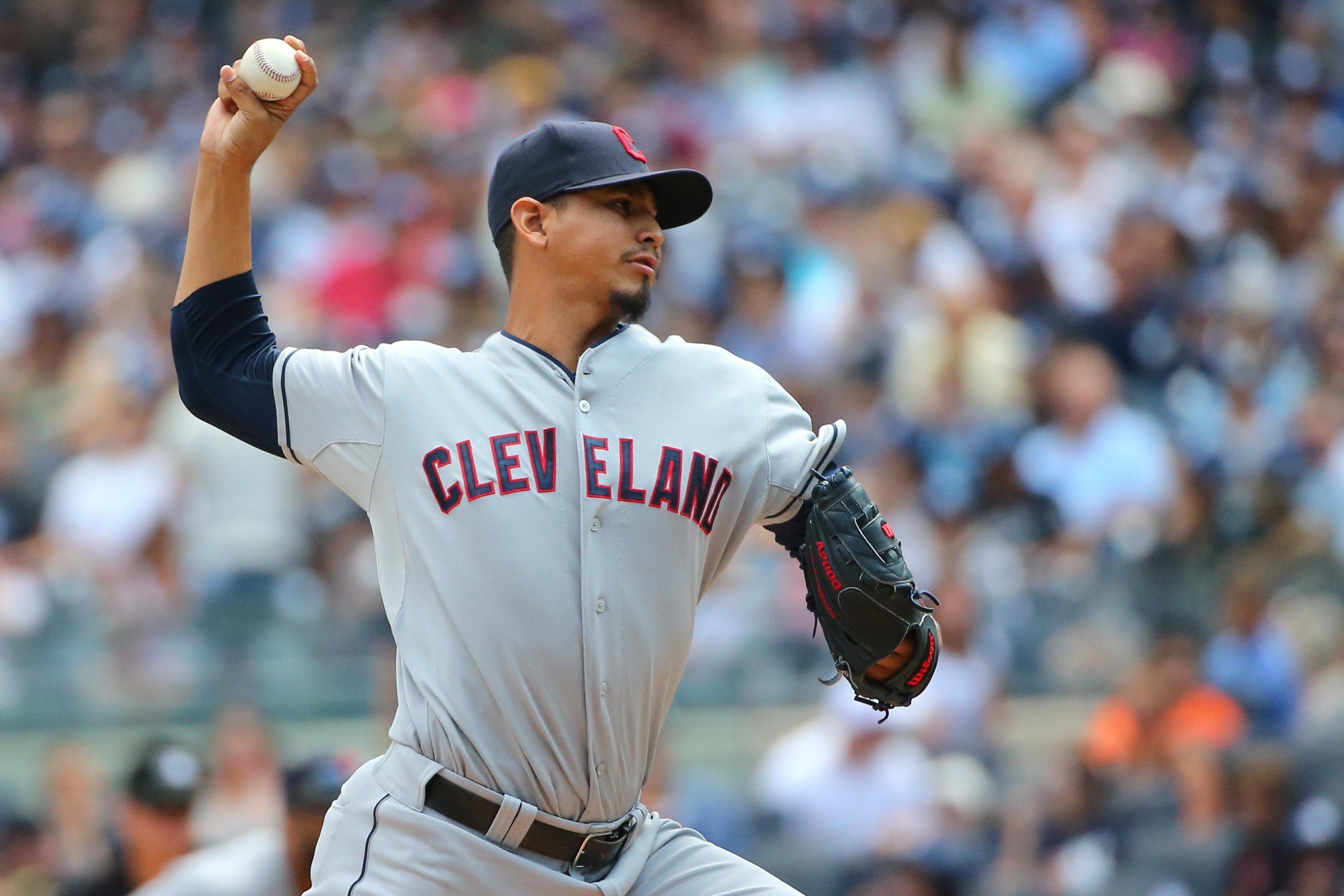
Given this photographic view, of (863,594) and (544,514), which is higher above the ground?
(544,514)

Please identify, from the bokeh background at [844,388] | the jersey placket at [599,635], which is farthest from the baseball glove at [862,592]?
the bokeh background at [844,388]

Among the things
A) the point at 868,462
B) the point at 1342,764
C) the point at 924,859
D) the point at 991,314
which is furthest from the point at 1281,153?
the point at 924,859

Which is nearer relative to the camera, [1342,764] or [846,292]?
[1342,764]

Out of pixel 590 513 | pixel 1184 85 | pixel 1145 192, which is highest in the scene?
pixel 1184 85

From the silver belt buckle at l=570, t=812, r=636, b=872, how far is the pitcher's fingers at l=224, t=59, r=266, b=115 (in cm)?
129

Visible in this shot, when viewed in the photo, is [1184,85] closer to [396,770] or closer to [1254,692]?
[1254,692]

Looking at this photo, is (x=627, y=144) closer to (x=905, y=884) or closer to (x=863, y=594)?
(x=863, y=594)

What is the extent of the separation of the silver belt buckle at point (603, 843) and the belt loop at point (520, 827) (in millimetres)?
100

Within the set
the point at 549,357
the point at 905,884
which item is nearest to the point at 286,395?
the point at 549,357

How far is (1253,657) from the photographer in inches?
259

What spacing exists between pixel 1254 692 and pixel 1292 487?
113cm

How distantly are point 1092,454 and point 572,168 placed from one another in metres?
5.23

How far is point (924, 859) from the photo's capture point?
18.5 feet

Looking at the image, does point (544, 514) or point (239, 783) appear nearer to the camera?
point (544, 514)
